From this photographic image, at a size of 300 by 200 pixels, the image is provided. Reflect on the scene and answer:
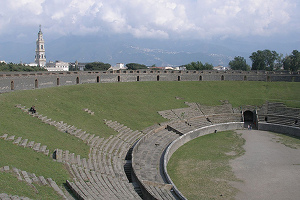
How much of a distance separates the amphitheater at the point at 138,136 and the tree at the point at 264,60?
31.7 m

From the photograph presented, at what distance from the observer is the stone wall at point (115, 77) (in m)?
39.6

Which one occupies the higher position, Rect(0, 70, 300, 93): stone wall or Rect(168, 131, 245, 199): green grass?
Rect(0, 70, 300, 93): stone wall

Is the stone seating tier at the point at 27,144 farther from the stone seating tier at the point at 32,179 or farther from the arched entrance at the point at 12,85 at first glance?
the arched entrance at the point at 12,85

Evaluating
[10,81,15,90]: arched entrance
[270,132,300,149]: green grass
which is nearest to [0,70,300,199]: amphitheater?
[10,81,15,90]: arched entrance

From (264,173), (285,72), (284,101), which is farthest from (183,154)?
(285,72)

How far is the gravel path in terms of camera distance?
2116cm

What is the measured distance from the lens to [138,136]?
108ft

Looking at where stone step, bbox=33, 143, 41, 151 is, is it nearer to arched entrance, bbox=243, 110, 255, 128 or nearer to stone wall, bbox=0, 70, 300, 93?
stone wall, bbox=0, 70, 300, 93

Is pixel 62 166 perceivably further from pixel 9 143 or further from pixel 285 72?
pixel 285 72

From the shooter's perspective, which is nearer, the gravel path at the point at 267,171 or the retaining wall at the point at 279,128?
the gravel path at the point at 267,171

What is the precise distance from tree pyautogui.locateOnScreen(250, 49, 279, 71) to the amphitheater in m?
31.7

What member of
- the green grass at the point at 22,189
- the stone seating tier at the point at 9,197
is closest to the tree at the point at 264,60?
the green grass at the point at 22,189

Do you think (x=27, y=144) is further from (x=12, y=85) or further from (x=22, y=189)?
(x=12, y=85)

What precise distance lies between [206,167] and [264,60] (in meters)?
79.2
